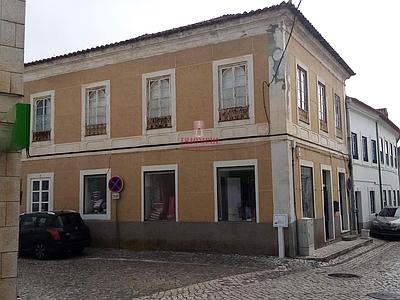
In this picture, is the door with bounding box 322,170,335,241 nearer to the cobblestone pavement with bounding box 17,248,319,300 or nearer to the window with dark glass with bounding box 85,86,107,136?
the cobblestone pavement with bounding box 17,248,319,300

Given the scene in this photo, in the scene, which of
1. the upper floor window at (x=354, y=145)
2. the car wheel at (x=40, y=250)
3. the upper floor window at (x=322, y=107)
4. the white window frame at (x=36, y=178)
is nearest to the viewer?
the car wheel at (x=40, y=250)

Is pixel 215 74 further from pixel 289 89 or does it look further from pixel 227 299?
pixel 227 299

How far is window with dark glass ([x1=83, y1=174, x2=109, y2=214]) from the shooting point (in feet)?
56.3

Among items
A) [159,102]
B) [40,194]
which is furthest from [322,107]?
[40,194]

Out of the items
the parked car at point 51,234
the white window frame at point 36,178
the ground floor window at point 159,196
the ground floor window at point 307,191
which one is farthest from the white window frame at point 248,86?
the white window frame at point 36,178

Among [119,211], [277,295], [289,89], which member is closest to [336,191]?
[289,89]

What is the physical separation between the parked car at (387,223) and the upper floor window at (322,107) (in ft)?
19.6

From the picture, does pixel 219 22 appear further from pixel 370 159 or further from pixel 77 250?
pixel 370 159

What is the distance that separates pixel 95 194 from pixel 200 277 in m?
7.60

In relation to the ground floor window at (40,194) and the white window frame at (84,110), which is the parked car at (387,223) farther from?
the ground floor window at (40,194)

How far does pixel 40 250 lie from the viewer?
14.8 meters

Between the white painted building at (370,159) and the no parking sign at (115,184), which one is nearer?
the no parking sign at (115,184)

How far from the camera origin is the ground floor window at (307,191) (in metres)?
15.5

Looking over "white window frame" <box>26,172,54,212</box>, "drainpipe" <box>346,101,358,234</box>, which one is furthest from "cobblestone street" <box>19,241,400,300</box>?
"drainpipe" <box>346,101,358,234</box>
